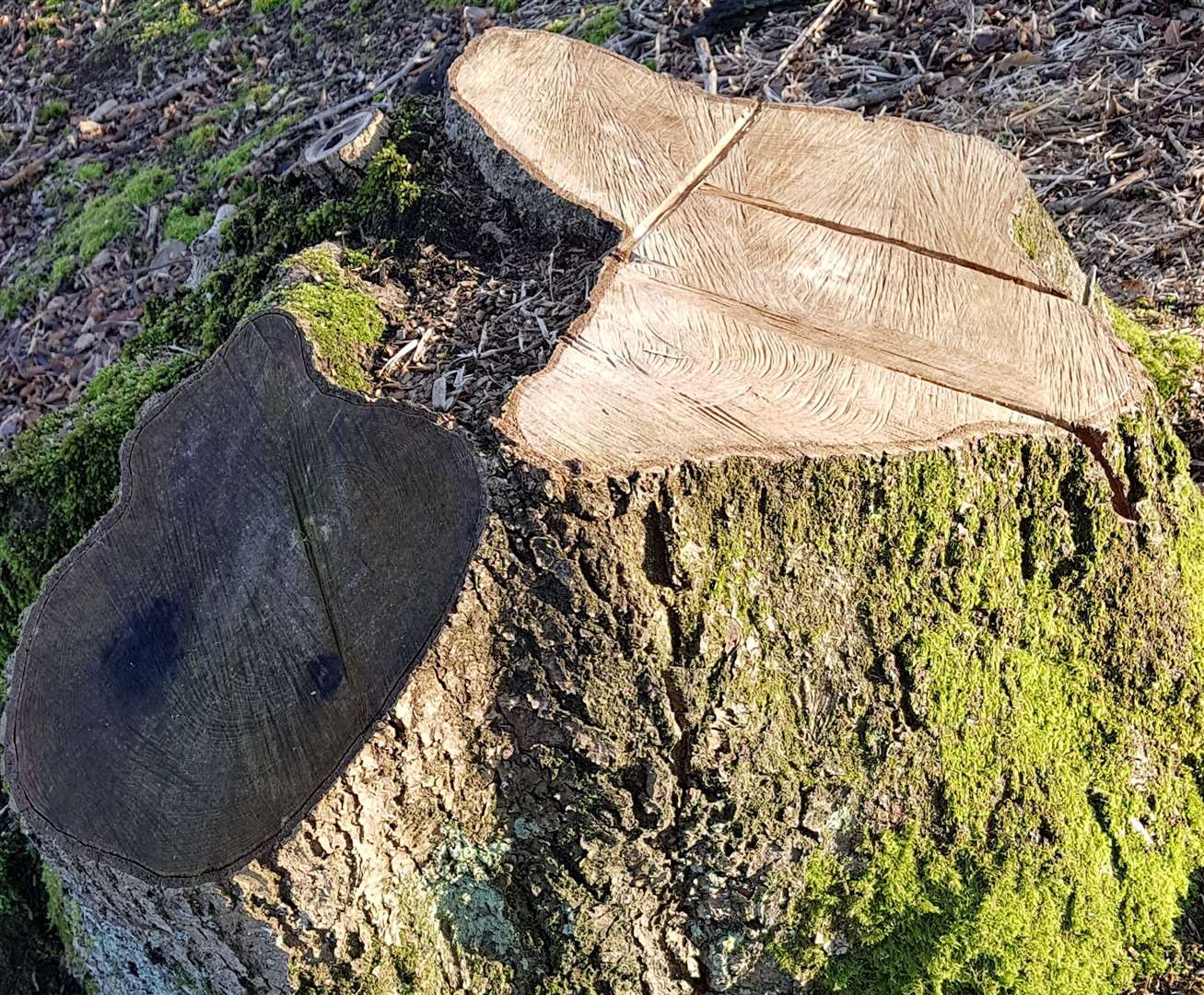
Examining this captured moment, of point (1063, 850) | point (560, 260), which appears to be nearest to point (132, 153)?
point (560, 260)

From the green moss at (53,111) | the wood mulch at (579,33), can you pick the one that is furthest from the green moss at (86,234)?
the green moss at (53,111)

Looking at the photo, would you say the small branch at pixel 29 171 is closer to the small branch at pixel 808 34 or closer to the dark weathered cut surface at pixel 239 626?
the small branch at pixel 808 34

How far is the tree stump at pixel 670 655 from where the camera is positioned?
2.06m

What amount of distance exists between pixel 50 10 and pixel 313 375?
8.41 meters

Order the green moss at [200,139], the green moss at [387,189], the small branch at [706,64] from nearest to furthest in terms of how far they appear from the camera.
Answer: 1. the green moss at [387,189]
2. the small branch at [706,64]
3. the green moss at [200,139]

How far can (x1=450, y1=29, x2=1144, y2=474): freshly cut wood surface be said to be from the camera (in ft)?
7.28

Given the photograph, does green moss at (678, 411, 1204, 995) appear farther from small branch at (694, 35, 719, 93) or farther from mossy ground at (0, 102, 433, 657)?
small branch at (694, 35, 719, 93)

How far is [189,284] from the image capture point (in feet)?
13.2

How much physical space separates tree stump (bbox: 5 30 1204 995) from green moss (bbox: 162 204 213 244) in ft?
13.0

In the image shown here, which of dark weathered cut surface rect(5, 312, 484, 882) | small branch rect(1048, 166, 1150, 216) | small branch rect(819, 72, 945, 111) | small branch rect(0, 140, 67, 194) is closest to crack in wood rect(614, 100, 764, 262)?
dark weathered cut surface rect(5, 312, 484, 882)

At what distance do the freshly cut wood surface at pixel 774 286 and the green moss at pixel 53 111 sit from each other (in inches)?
232

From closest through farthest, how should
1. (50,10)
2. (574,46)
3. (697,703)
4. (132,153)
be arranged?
(697,703) → (574,46) → (132,153) → (50,10)

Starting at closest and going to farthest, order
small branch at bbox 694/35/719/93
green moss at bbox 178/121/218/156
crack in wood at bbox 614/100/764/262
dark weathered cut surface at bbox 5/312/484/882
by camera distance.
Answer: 1. dark weathered cut surface at bbox 5/312/484/882
2. crack in wood at bbox 614/100/764/262
3. small branch at bbox 694/35/719/93
4. green moss at bbox 178/121/218/156

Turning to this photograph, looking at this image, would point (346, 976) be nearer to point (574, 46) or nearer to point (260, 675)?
point (260, 675)
